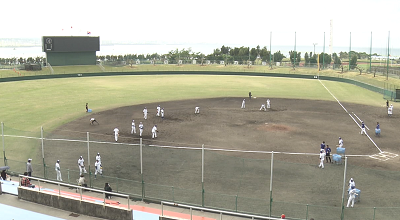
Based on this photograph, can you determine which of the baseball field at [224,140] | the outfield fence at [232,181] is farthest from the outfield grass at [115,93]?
the outfield fence at [232,181]

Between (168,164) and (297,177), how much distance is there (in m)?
6.96

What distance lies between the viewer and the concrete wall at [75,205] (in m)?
16.4

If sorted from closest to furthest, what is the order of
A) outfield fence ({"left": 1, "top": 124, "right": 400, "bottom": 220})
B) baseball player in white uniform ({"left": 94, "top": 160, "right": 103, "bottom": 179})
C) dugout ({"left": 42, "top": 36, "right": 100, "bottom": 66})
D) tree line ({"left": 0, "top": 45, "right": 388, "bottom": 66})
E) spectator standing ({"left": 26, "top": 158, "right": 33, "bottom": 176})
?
outfield fence ({"left": 1, "top": 124, "right": 400, "bottom": 220})
baseball player in white uniform ({"left": 94, "top": 160, "right": 103, "bottom": 179})
spectator standing ({"left": 26, "top": 158, "right": 33, "bottom": 176})
dugout ({"left": 42, "top": 36, "right": 100, "bottom": 66})
tree line ({"left": 0, "top": 45, "right": 388, "bottom": 66})

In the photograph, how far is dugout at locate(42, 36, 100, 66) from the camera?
8319 cm

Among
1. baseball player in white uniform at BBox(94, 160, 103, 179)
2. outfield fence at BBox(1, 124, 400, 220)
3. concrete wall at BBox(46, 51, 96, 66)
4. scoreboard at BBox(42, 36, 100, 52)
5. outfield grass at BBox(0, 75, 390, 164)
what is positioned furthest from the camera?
concrete wall at BBox(46, 51, 96, 66)

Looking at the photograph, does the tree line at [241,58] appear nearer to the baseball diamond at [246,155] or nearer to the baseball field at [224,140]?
the baseball field at [224,140]

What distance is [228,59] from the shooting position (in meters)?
107

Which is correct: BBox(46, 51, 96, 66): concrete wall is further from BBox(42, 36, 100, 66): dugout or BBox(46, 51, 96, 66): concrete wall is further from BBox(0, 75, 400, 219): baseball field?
BBox(0, 75, 400, 219): baseball field

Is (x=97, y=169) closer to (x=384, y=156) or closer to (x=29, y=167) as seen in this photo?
(x=29, y=167)

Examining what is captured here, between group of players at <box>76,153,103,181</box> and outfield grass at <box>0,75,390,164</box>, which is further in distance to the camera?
outfield grass at <box>0,75,390,164</box>

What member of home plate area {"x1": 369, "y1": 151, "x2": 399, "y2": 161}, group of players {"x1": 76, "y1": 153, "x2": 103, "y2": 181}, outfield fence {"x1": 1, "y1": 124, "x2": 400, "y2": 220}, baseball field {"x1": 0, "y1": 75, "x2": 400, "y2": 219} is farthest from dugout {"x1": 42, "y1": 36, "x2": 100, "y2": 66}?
home plate area {"x1": 369, "y1": 151, "x2": 399, "y2": 161}

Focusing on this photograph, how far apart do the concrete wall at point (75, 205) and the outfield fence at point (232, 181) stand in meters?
2.29

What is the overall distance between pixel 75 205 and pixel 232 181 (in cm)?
763

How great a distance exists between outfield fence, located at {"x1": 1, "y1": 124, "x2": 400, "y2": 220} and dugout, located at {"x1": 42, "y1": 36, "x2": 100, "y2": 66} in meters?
66.1
